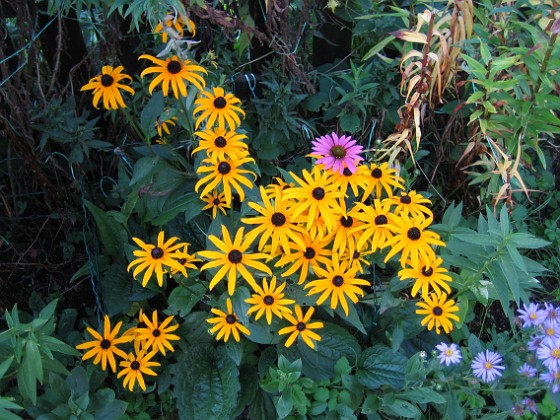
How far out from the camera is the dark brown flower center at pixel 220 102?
1.41 m

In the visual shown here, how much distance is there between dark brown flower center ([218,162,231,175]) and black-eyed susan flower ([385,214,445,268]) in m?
0.39

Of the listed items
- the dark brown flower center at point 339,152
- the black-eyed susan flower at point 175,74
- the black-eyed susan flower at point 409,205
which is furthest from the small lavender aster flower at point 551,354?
the black-eyed susan flower at point 175,74

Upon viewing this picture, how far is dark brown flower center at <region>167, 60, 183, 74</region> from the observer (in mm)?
1387

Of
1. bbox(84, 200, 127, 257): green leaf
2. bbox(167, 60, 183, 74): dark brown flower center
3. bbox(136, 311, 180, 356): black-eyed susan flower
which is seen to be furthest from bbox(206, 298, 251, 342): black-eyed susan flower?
bbox(167, 60, 183, 74): dark brown flower center

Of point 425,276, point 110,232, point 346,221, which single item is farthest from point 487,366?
point 110,232

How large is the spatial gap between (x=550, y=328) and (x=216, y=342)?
910 millimetres

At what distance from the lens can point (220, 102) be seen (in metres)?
1.41

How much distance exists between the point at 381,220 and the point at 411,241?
8 cm

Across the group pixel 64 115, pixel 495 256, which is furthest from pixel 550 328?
pixel 64 115

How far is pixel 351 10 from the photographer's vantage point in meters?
1.91

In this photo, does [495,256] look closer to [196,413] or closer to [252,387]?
[252,387]

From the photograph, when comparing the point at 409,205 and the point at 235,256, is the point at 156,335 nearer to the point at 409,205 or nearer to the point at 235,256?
the point at 235,256

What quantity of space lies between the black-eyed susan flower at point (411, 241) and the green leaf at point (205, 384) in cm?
60

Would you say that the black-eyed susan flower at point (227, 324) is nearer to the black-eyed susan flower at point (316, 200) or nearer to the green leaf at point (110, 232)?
the black-eyed susan flower at point (316, 200)
